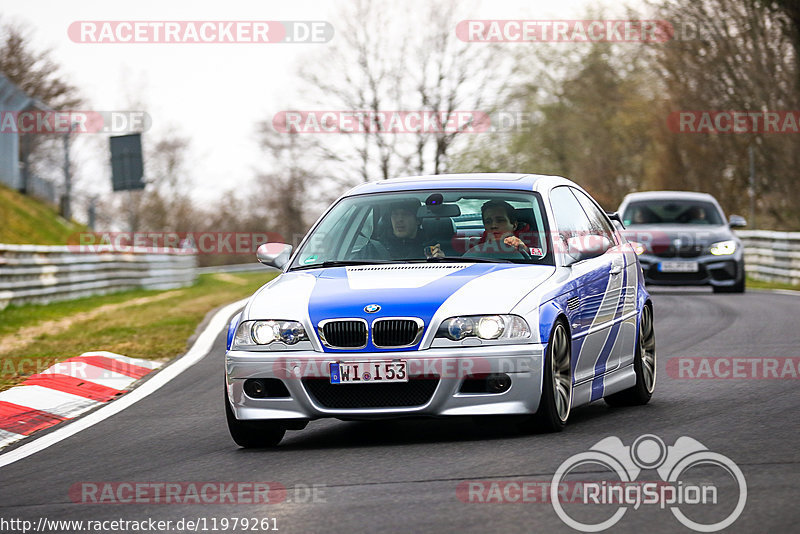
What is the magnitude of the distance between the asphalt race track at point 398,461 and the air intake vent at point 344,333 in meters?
0.57

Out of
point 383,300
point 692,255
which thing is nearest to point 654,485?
point 383,300

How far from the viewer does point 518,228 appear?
869 centimetres

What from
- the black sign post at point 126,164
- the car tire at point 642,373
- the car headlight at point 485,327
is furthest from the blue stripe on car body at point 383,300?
the black sign post at point 126,164

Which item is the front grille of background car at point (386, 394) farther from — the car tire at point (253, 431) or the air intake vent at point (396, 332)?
the car tire at point (253, 431)

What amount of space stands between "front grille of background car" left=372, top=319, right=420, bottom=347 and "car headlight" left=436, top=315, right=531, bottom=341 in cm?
14

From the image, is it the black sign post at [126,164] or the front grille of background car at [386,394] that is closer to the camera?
the front grille of background car at [386,394]

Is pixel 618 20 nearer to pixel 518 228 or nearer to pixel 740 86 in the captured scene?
pixel 740 86

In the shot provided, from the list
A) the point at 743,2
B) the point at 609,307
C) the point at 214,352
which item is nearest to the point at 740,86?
the point at 743,2

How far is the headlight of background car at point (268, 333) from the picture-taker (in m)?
7.71

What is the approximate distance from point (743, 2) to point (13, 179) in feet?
99.2

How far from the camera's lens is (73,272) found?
89.5ft

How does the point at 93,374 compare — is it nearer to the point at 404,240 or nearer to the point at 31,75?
the point at 404,240

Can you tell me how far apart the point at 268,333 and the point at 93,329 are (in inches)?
429

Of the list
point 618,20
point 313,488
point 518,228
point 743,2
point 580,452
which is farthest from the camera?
point 618,20
